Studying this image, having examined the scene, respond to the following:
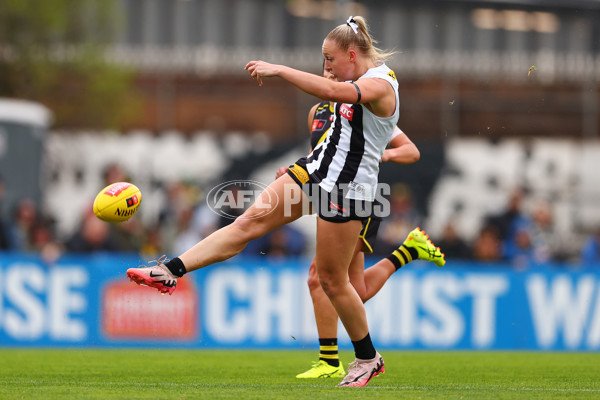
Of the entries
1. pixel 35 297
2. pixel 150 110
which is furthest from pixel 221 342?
pixel 150 110

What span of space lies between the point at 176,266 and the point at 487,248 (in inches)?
302

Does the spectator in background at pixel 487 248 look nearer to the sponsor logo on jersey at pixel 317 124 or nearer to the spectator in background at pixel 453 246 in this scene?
the spectator in background at pixel 453 246

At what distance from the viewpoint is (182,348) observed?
1191 cm

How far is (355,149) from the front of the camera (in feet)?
21.2

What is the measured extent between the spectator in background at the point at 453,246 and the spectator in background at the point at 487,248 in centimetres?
12

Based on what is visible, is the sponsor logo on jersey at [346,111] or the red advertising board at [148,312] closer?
the sponsor logo on jersey at [346,111]

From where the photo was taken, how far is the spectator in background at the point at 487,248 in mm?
13352

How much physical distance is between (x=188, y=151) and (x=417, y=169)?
408 cm

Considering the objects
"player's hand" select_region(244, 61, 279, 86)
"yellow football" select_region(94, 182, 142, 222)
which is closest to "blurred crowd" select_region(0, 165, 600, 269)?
"yellow football" select_region(94, 182, 142, 222)

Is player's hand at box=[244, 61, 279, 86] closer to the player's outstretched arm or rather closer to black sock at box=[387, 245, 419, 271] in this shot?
Answer: the player's outstretched arm

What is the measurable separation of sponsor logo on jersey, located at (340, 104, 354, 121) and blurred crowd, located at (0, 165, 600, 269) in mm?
5882

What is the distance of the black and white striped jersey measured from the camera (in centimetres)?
643

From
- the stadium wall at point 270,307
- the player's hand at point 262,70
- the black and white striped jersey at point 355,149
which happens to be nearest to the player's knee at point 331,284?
the black and white striped jersey at point 355,149

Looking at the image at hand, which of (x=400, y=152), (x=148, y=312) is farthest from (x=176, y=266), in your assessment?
(x=148, y=312)
